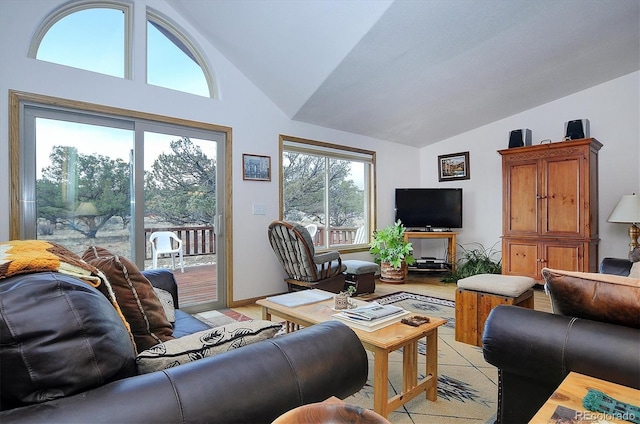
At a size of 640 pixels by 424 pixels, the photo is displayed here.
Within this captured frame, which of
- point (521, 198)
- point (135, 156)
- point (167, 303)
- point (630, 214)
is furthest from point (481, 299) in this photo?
point (135, 156)

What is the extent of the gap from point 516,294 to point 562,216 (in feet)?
8.33

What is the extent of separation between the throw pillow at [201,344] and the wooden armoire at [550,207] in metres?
4.48

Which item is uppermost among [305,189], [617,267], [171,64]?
[171,64]

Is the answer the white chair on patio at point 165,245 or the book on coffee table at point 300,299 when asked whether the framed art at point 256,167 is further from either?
the book on coffee table at point 300,299

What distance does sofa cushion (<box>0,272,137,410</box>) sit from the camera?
67 cm

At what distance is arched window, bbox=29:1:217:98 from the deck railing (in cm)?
145

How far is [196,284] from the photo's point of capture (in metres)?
3.83

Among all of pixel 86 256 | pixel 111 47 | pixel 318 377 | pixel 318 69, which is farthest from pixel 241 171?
pixel 318 377

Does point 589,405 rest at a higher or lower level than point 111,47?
lower

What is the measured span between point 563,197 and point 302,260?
335 cm

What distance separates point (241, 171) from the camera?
13.1 ft

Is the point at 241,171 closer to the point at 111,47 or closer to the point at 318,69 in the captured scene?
the point at 318,69

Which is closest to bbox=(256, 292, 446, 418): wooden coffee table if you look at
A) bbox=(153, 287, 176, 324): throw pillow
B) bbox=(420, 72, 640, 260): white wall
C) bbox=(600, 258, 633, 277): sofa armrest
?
bbox=(153, 287, 176, 324): throw pillow

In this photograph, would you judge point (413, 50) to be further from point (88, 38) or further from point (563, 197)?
point (88, 38)
